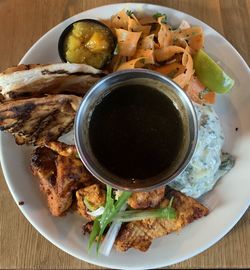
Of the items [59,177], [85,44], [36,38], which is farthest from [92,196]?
[36,38]

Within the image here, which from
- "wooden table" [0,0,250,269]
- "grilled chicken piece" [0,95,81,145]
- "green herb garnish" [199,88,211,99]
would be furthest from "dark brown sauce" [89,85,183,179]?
"wooden table" [0,0,250,269]

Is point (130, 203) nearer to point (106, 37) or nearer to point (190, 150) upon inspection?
point (190, 150)

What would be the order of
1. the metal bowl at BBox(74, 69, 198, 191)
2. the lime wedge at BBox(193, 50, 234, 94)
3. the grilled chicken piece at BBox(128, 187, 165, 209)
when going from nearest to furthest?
the metal bowl at BBox(74, 69, 198, 191) < the grilled chicken piece at BBox(128, 187, 165, 209) < the lime wedge at BBox(193, 50, 234, 94)

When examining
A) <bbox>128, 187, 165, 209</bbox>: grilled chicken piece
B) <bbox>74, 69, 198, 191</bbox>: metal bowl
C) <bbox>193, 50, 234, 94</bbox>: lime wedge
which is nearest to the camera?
<bbox>74, 69, 198, 191</bbox>: metal bowl

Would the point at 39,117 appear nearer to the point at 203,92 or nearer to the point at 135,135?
the point at 135,135

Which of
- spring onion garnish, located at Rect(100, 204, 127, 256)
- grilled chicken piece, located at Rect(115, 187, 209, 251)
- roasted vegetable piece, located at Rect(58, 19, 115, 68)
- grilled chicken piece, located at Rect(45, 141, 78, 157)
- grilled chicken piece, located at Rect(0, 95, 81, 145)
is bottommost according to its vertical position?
spring onion garnish, located at Rect(100, 204, 127, 256)

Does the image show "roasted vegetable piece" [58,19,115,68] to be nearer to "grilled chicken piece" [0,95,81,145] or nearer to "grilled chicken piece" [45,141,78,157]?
"grilled chicken piece" [0,95,81,145]

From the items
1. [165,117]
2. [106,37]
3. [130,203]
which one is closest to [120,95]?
[165,117]
